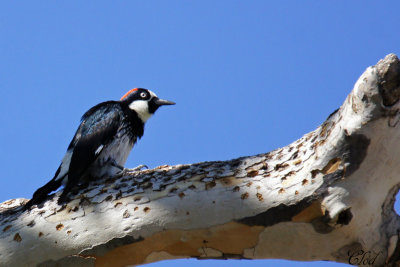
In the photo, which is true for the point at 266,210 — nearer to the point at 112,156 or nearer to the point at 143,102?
the point at 112,156

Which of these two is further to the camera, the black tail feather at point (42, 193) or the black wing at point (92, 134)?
the black wing at point (92, 134)

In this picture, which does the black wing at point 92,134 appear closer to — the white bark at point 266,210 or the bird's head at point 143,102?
the bird's head at point 143,102

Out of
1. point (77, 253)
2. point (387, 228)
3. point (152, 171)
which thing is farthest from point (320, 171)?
point (77, 253)

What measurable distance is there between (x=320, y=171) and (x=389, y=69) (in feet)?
2.51

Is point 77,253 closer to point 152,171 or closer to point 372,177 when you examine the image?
point 152,171

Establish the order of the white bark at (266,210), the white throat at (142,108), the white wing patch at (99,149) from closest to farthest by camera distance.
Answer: the white bark at (266,210)
the white wing patch at (99,149)
the white throat at (142,108)

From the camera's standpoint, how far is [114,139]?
5832 mm

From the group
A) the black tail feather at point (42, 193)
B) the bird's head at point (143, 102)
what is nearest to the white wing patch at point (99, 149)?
the black tail feather at point (42, 193)

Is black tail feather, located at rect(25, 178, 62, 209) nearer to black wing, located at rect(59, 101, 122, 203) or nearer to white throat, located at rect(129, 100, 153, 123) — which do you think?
black wing, located at rect(59, 101, 122, 203)

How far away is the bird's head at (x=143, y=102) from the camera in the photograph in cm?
652

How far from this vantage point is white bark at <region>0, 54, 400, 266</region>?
3521 millimetres

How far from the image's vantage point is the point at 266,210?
3.72 metres

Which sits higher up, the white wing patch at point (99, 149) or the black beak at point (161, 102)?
the black beak at point (161, 102)

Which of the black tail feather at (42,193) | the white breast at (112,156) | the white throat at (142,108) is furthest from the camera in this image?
the white throat at (142,108)
